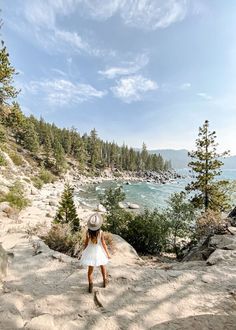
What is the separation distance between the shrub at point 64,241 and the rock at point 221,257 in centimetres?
488

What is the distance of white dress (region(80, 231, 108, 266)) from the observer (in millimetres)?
5566

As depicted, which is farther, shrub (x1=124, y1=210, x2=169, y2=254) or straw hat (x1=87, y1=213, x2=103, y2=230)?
shrub (x1=124, y1=210, x2=169, y2=254)

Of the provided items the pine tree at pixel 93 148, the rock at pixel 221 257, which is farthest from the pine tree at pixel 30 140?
the rock at pixel 221 257

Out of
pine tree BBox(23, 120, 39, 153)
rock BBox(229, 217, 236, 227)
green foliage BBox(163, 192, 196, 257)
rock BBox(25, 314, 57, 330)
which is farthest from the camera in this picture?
pine tree BBox(23, 120, 39, 153)

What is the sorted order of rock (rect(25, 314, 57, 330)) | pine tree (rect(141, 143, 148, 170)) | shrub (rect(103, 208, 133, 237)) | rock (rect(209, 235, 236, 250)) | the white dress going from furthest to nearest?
pine tree (rect(141, 143, 148, 170)) < shrub (rect(103, 208, 133, 237)) < rock (rect(209, 235, 236, 250)) < the white dress < rock (rect(25, 314, 57, 330))

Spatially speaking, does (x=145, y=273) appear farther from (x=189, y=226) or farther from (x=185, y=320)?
(x=189, y=226)

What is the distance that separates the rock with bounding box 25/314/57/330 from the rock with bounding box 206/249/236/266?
5625 mm

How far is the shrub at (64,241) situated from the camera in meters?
9.47

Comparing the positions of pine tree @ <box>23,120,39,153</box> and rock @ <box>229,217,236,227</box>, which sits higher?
pine tree @ <box>23,120,39,153</box>

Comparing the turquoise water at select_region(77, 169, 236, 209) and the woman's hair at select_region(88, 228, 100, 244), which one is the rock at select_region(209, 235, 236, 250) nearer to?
the woman's hair at select_region(88, 228, 100, 244)

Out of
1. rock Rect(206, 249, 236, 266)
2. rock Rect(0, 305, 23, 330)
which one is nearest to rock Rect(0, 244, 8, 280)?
rock Rect(0, 305, 23, 330)

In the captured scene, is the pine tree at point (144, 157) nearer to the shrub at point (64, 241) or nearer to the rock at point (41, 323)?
the shrub at point (64, 241)

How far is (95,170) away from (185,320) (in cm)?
9208

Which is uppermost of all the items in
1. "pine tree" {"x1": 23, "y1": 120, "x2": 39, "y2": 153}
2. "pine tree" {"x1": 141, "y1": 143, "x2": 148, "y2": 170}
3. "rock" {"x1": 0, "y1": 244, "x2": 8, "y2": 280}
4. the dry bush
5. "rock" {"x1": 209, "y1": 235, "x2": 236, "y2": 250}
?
"pine tree" {"x1": 141, "y1": 143, "x2": 148, "y2": 170}
